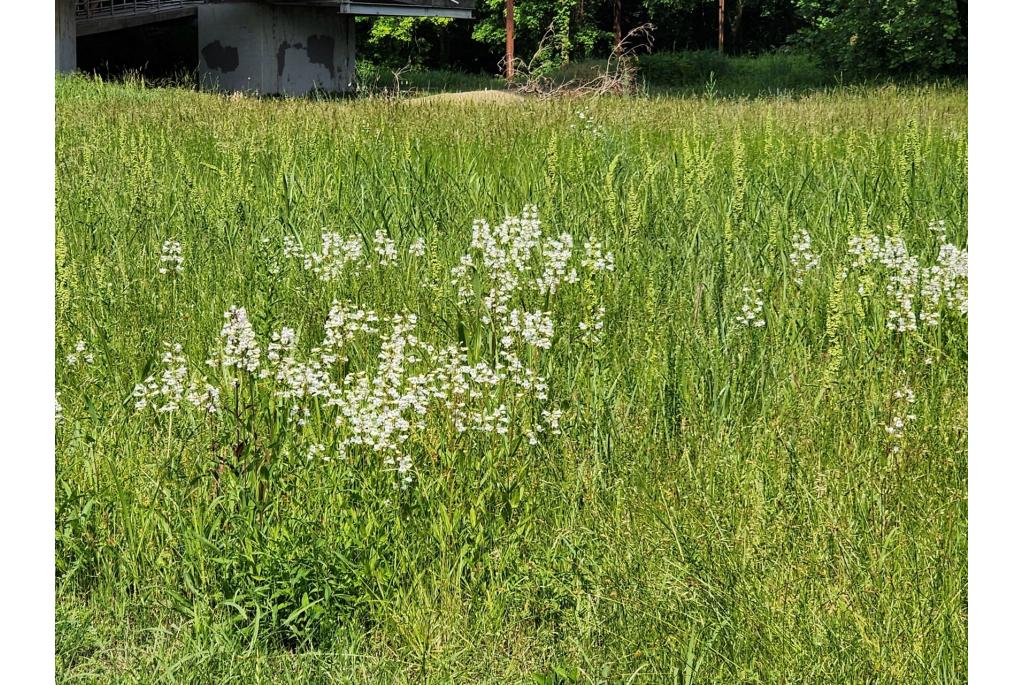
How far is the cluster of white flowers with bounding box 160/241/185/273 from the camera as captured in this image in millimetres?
4406

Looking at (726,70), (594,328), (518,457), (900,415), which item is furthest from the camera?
(726,70)

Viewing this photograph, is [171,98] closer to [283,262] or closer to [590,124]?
[590,124]

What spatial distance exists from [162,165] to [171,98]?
303 inches

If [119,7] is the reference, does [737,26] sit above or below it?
above

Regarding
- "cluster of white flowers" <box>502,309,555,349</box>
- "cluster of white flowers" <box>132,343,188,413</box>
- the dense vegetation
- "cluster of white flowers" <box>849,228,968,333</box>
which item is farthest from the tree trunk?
"cluster of white flowers" <box>132,343,188,413</box>

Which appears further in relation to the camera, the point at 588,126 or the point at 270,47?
the point at 270,47

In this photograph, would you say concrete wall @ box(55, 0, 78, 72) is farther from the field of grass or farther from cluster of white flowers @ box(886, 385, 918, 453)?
Result: cluster of white flowers @ box(886, 385, 918, 453)

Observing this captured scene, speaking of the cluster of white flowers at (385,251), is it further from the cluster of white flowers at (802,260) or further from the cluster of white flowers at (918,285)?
the cluster of white flowers at (918,285)

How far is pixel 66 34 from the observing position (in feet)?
76.2

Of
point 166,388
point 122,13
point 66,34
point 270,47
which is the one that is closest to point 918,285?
point 166,388

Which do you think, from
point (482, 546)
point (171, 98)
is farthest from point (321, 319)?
point (171, 98)

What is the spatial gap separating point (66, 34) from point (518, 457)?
23.9 meters

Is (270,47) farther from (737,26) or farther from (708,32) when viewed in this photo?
(708,32)

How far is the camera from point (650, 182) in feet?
18.4
